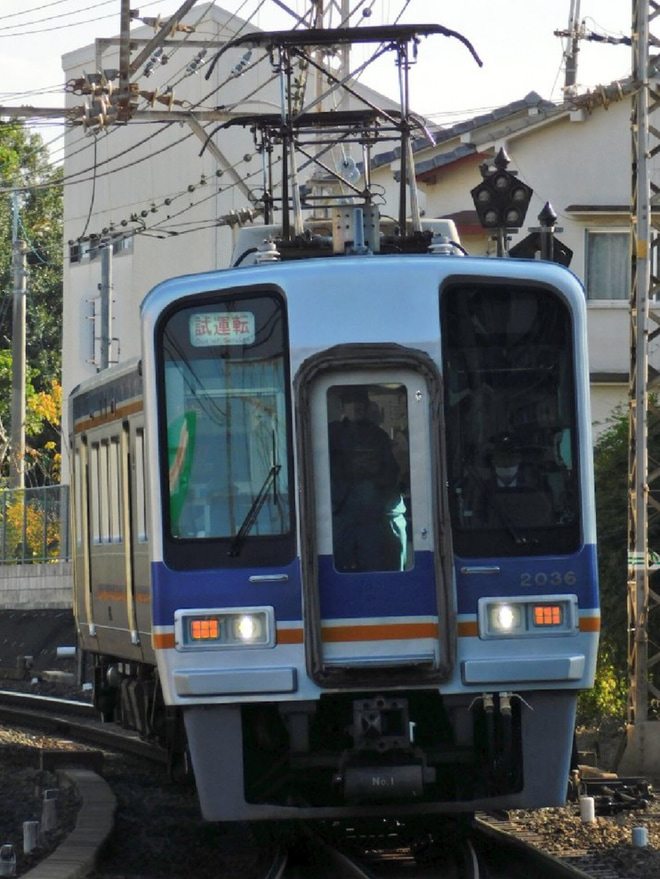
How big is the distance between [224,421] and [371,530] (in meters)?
0.83

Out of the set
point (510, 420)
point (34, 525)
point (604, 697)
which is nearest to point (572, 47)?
point (34, 525)

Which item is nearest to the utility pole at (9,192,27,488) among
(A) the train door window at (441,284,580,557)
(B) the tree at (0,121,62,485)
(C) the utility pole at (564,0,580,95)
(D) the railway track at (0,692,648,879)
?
(C) the utility pole at (564,0,580,95)

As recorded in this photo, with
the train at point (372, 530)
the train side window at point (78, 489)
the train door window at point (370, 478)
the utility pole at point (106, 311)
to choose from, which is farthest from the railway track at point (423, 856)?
the utility pole at point (106, 311)

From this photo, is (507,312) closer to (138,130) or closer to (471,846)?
(471,846)

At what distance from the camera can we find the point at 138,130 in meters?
39.0

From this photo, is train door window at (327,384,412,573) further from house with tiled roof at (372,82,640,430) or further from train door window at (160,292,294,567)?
house with tiled roof at (372,82,640,430)

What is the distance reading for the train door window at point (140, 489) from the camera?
9.51m

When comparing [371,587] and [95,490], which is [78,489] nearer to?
[95,490]

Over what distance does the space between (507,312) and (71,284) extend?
3422 centimetres

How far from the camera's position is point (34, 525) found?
29.0m

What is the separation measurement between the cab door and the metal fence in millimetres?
19863

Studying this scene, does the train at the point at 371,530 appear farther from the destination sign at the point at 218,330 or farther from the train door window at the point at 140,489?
the train door window at the point at 140,489

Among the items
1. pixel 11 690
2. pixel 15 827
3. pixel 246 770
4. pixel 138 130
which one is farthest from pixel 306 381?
pixel 138 130

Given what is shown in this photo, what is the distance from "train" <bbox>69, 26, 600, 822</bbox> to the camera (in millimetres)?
7980
